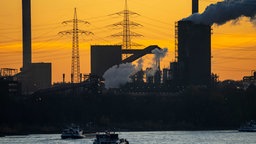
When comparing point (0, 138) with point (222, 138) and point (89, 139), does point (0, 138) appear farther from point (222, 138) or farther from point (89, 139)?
point (222, 138)

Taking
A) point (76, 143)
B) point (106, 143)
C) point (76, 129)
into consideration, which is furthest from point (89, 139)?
point (106, 143)

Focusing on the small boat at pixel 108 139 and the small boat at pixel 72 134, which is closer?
the small boat at pixel 108 139

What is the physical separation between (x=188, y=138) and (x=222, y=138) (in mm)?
4931

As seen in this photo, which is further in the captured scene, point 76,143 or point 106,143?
point 76,143

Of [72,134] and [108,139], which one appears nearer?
[108,139]

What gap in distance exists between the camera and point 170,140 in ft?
573

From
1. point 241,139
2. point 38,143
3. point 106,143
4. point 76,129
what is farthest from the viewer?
point 76,129

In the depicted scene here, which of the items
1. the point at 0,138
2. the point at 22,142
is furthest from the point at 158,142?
the point at 0,138

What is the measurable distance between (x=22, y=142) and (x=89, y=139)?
52.4 ft

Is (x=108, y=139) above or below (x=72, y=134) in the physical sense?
below

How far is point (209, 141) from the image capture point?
16975 cm

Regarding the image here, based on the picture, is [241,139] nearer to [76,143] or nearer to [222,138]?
[222,138]

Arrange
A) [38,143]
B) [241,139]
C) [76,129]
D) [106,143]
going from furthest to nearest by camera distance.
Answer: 1. [76,129]
2. [241,139]
3. [38,143]
4. [106,143]

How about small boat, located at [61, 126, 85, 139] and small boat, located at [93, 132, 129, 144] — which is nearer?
small boat, located at [93, 132, 129, 144]
